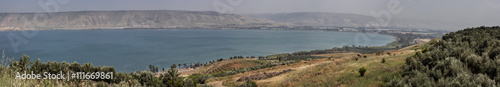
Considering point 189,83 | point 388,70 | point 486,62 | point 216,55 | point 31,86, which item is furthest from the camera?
point 216,55

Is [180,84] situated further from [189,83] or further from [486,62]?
[486,62]

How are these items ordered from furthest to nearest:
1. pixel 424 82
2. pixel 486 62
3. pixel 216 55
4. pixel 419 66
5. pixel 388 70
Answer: pixel 216 55, pixel 388 70, pixel 419 66, pixel 486 62, pixel 424 82

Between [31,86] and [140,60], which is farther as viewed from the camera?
[140,60]

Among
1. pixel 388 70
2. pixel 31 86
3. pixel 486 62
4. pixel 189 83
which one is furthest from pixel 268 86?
pixel 31 86

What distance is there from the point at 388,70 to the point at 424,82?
7.15 m

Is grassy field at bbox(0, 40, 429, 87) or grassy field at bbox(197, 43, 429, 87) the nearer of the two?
grassy field at bbox(0, 40, 429, 87)

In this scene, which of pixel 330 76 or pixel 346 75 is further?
pixel 330 76

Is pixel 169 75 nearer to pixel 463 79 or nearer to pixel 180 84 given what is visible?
pixel 180 84

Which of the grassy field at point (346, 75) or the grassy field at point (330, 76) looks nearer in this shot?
the grassy field at point (330, 76)

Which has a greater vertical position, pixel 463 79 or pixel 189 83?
pixel 463 79

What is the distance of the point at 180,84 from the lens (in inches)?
613

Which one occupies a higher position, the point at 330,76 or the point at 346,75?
the point at 346,75

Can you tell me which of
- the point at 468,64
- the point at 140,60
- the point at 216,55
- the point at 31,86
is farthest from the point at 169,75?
the point at 216,55

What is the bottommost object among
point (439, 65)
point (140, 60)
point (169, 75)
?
point (140, 60)
